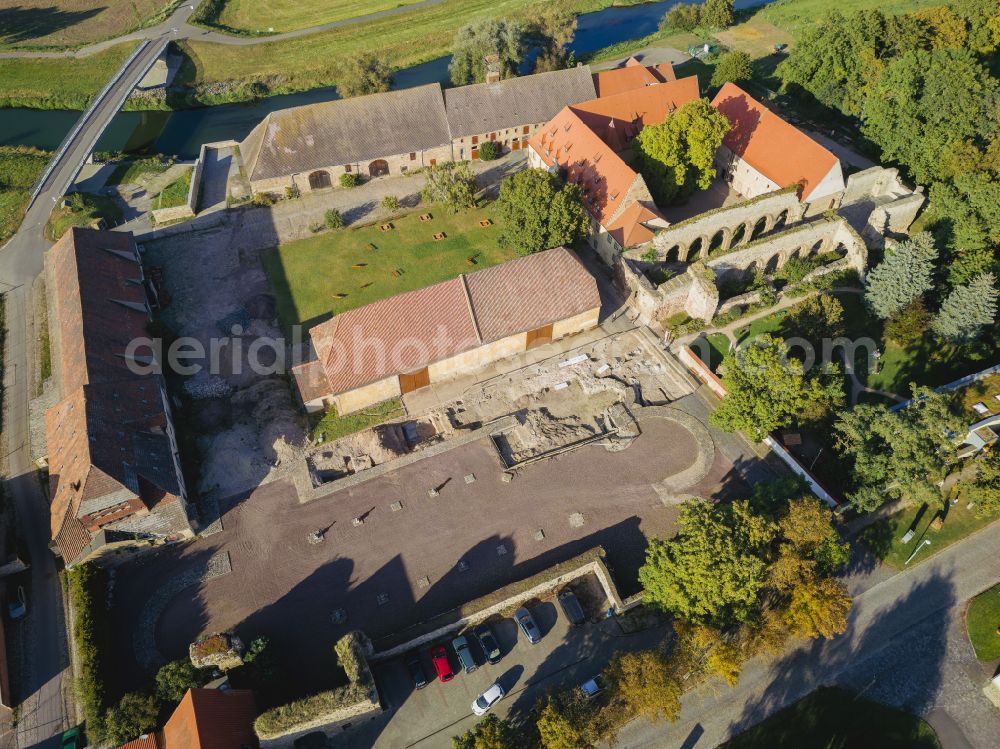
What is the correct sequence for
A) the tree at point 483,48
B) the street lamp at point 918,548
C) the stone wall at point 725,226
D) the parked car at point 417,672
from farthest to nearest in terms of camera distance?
the tree at point 483,48, the stone wall at point 725,226, the street lamp at point 918,548, the parked car at point 417,672

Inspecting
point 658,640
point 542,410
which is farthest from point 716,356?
point 658,640

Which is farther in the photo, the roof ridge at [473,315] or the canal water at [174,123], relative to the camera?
the canal water at [174,123]

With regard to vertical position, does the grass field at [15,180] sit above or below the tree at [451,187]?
above

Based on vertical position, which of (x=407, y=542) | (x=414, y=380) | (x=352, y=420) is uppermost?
(x=414, y=380)

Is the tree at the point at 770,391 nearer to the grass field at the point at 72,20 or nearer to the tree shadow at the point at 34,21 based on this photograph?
the grass field at the point at 72,20

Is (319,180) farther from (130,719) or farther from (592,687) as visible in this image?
(592,687)

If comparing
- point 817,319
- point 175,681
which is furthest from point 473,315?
point 175,681

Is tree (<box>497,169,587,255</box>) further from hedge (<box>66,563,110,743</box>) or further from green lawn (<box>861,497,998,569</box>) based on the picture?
hedge (<box>66,563,110,743</box>)

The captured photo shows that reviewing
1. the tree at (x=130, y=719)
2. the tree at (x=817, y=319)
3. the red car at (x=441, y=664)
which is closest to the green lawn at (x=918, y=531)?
the tree at (x=817, y=319)
